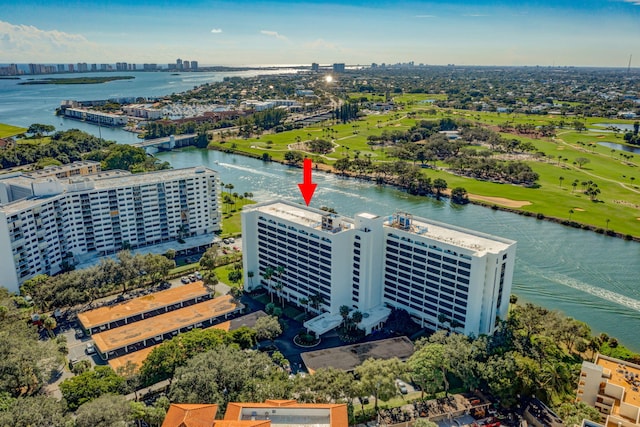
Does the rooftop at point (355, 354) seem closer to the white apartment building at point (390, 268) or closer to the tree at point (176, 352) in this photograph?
the white apartment building at point (390, 268)

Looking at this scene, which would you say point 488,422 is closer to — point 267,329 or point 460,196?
point 267,329

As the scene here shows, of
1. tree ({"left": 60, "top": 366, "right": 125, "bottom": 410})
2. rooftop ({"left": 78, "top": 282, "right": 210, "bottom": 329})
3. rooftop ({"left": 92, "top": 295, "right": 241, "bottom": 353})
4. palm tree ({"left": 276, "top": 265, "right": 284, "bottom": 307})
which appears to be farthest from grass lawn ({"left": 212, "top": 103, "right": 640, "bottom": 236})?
tree ({"left": 60, "top": 366, "right": 125, "bottom": 410})

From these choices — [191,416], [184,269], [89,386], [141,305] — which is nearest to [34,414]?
[89,386]

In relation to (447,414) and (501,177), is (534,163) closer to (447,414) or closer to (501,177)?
(501,177)

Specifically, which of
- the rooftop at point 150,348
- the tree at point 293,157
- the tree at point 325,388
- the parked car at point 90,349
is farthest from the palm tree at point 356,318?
the tree at point 293,157

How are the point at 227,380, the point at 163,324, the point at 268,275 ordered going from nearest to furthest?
the point at 227,380
the point at 163,324
the point at 268,275
